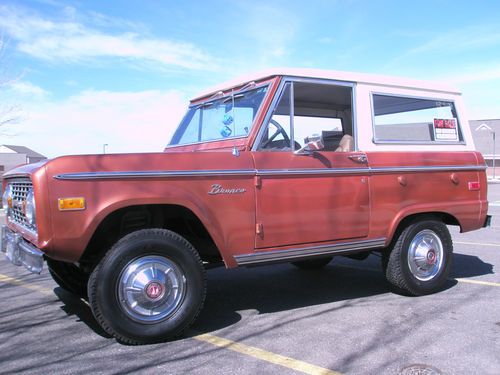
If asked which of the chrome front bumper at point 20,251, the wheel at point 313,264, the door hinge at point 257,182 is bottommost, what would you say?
the wheel at point 313,264

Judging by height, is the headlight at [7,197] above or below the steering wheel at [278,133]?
below

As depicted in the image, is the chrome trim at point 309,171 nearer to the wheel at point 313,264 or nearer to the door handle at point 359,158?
the door handle at point 359,158

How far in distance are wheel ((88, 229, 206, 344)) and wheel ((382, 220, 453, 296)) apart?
2165 mm

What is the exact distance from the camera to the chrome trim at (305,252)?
13.7 feet

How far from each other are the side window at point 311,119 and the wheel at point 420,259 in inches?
45.3

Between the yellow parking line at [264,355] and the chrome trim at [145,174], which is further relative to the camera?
the chrome trim at [145,174]

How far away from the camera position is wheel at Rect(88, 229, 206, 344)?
3680 millimetres

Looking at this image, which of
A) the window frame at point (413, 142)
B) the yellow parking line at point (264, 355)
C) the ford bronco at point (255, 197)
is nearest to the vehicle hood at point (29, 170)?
the ford bronco at point (255, 197)

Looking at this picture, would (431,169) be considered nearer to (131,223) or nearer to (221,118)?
(221,118)

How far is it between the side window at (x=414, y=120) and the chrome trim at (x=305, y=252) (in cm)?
110

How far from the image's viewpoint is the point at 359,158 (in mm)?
4801

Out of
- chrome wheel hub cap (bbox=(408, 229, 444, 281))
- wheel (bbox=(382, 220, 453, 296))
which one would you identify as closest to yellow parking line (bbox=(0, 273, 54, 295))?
→ wheel (bbox=(382, 220, 453, 296))

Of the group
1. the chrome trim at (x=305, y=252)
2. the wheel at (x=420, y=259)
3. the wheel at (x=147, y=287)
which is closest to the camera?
the wheel at (x=147, y=287)

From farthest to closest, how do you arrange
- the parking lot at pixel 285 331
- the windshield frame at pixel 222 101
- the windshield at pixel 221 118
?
the windshield at pixel 221 118, the windshield frame at pixel 222 101, the parking lot at pixel 285 331
